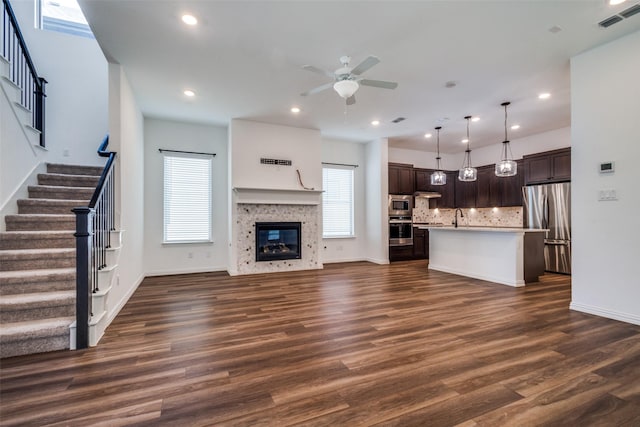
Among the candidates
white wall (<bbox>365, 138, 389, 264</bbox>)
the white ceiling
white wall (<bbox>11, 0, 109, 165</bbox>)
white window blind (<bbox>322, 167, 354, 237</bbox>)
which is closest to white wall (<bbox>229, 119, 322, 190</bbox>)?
the white ceiling

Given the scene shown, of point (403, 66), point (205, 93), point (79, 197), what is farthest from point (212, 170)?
point (403, 66)

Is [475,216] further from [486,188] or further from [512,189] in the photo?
[512,189]

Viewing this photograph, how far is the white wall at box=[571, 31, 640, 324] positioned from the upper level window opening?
7.69 meters

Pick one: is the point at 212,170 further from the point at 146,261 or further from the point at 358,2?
the point at 358,2

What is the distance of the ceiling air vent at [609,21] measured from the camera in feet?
9.64

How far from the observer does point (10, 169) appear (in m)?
3.62

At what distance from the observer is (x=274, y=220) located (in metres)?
6.42

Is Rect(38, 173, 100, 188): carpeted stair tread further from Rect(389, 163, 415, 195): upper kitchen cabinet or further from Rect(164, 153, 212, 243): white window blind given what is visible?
Rect(389, 163, 415, 195): upper kitchen cabinet

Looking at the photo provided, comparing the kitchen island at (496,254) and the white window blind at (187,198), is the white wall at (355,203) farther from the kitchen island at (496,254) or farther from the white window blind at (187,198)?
the white window blind at (187,198)

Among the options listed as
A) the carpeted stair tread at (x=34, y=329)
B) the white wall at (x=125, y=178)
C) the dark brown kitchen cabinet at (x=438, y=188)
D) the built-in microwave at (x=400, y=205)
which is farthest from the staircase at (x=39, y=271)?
the dark brown kitchen cabinet at (x=438, y=188)

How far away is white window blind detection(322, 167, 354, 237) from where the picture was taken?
7613mm

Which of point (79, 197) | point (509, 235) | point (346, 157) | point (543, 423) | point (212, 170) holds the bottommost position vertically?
point (543, 423)

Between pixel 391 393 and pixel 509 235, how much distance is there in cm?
435

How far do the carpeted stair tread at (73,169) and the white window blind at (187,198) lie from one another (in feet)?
4.35
